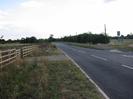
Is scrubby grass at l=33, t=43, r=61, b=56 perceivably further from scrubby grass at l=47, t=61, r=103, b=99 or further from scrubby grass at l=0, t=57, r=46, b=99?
scrubby grass at l=0, t=57, r=46, b=99

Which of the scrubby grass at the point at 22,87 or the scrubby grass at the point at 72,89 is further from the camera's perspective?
the scrubby grass at the point at 72,89

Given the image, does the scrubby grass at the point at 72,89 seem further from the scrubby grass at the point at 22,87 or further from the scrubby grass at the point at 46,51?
the scrubby grass at the point at 46,51

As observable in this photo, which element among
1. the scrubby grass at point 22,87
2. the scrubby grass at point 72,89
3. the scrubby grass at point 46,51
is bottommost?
the scrubby grass at point 46,51

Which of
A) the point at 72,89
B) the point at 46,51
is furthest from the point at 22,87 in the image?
the point at 46,51

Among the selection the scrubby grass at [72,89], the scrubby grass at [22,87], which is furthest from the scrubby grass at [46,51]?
the scrubby grass at [22,87]

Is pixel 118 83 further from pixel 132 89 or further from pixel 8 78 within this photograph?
pixel 8 78

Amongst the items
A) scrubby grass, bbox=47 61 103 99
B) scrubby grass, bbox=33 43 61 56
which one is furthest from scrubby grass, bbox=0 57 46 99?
scrubby grass, bbox=33 43 61 56

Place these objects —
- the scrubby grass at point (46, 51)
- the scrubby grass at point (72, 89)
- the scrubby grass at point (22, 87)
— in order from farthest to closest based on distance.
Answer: the scrubby grass at point (46, 51) → the scrubby grass at point (72, 89) → the scrubby grass at point (22, 87)

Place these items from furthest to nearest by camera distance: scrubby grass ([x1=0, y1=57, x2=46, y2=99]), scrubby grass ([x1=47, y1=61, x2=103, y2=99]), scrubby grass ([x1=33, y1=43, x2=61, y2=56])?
scrubby grass ([x1=33, y1=43, x2=61, y2=56]), scrubby grass ([x1=47, y1=61, x2=103, y2=99]), scrubby grass ([x1=0, y1=57, x2=46, y2=99])

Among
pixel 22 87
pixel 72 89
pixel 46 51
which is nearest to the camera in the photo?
pixel 22 87

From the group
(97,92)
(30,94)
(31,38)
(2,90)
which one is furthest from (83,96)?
(31,38)

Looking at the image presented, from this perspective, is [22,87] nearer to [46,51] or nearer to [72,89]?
[72,89]

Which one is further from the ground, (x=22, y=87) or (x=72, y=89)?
Result: (x=22, y=87)

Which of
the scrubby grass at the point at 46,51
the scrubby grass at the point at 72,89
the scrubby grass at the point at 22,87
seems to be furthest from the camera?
the scrubby grass at the point at 46,51
